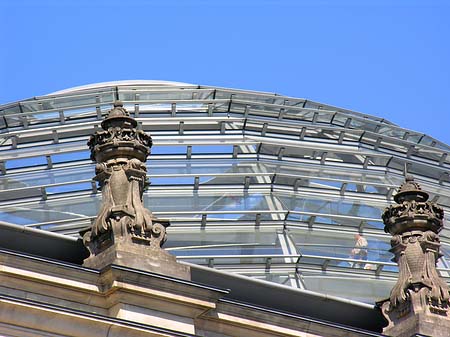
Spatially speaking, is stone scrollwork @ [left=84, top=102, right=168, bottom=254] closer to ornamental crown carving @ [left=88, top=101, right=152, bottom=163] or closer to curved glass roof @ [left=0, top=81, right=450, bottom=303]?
ornamental crown carving @ [left=88, top=101, right=152, bottom=163]

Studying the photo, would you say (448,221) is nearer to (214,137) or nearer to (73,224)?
(214,137)

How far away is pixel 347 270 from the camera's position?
1665 inches

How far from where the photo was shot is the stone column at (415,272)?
3203cm

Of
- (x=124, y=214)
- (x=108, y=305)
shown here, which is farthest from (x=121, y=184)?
(x=108, y=305)

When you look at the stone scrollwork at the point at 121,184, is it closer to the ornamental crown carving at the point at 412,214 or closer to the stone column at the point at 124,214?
the stone column at the point at 124,214

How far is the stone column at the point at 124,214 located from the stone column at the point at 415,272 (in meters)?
4.16

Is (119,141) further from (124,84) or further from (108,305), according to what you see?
(124,84)

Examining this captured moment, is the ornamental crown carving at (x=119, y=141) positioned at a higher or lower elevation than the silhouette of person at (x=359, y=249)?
lower

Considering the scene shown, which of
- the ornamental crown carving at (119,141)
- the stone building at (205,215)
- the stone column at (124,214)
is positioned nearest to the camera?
the stone building at (205,215)

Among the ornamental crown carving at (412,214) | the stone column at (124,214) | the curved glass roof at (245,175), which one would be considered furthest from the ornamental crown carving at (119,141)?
the curved glass roof at (245,175)

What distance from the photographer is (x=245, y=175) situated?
1773 inches

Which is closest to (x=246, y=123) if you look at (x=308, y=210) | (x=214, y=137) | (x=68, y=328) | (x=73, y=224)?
(x=214, y=137)

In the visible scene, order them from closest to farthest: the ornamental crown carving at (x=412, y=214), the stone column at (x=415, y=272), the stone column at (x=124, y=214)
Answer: the stone column at (x=124, y=214), the stone column at (x=415, y=272), the ornamental crown carving at (x=412, y=214)

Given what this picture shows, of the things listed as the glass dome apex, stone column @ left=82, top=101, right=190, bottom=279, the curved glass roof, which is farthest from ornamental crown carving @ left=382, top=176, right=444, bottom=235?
the glass dome apex
